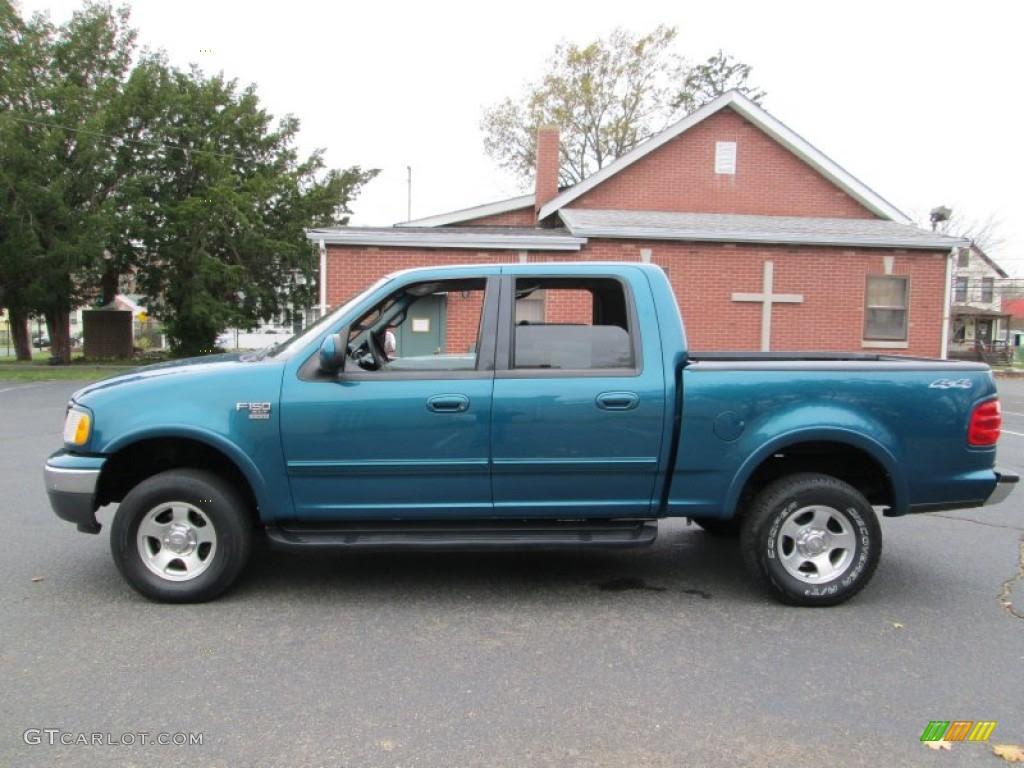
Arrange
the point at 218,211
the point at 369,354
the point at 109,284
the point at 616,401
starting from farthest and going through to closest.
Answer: the point at 109,284 < the point at 218,211 < the point at 369,354 < the point at 616,401

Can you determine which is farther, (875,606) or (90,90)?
(90,90)

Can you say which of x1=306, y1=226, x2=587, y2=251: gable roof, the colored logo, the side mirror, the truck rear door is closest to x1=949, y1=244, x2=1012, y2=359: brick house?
x1=306, y1=226, x2=587, y2=251: gable roof

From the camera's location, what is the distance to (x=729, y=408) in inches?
156

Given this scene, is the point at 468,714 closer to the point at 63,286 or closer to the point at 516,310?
the point at 516,310

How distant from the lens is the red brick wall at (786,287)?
14.2 meters

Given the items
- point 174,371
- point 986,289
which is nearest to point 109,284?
point 174,371

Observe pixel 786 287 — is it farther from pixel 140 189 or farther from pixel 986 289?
pixel 986 289

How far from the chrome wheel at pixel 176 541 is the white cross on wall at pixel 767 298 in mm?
12250

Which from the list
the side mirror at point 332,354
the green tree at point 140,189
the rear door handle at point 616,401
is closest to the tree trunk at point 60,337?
the green tree at point 140,189

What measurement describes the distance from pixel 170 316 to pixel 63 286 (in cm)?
339

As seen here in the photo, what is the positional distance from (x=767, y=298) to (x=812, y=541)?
1112cm

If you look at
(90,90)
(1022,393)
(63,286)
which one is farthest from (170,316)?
(1022,393)

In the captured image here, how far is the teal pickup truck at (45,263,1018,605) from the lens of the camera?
3.90 m

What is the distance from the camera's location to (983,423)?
4027mm
